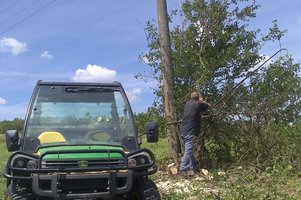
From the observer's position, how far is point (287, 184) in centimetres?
852

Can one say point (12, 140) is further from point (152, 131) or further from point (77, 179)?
point (152, 131)

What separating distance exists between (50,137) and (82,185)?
0.96 meters

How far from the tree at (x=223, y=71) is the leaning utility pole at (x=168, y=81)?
39cm

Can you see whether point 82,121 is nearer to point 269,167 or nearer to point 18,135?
point 18,135

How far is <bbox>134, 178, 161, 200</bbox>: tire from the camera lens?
6500mm

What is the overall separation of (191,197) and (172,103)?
13.8 ft

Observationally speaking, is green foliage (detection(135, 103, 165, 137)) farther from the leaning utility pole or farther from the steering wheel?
the steering wheel

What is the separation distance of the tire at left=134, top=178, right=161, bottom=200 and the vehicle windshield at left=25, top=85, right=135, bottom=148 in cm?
65

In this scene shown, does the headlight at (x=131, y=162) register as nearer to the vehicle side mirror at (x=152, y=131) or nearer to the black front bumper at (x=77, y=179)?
the black front bumper at (x=77, y=179)

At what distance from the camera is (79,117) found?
284 inches

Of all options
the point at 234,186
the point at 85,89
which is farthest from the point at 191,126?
the point at 85,89

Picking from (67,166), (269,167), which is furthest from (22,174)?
(269,167)

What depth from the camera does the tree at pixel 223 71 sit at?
11.4m

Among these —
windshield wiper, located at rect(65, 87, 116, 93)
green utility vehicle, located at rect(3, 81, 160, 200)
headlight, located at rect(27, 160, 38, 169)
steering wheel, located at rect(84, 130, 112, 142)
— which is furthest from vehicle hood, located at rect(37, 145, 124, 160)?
windshield wiper, located at rect(65, 87, 116, 93)
